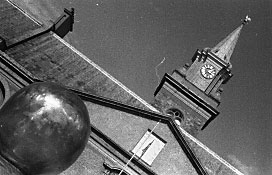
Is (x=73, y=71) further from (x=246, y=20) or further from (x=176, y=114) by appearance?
(x=246, y=20)

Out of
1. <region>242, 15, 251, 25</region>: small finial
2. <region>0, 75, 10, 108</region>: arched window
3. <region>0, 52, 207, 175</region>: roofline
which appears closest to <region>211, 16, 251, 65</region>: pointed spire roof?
<region>242, 15, 251, 25</region>: small finial

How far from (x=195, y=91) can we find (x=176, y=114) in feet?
8.12

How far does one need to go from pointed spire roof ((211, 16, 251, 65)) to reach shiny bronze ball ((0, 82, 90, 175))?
2836 centimetres

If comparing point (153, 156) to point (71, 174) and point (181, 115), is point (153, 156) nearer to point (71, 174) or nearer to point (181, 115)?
point (71, 174)

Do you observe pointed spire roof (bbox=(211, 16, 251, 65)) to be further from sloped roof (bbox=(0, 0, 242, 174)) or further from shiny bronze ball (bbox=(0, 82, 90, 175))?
shiny bronze ball (bbox=(0, 82, 90, 175))

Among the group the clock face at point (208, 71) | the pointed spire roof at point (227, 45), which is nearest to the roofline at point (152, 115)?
the clock face at point (208, 71)

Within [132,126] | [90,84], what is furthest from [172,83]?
[132,126]

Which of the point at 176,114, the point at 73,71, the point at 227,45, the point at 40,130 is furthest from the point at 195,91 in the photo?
the point at 40,130

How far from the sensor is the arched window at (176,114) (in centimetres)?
2777

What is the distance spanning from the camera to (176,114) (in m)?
28.0

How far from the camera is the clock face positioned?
3006cm

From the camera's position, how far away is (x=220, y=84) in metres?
30.7

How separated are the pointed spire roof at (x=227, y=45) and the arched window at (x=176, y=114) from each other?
658 cm

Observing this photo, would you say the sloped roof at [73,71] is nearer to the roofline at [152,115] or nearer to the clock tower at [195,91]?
the roofline at [152,115]
